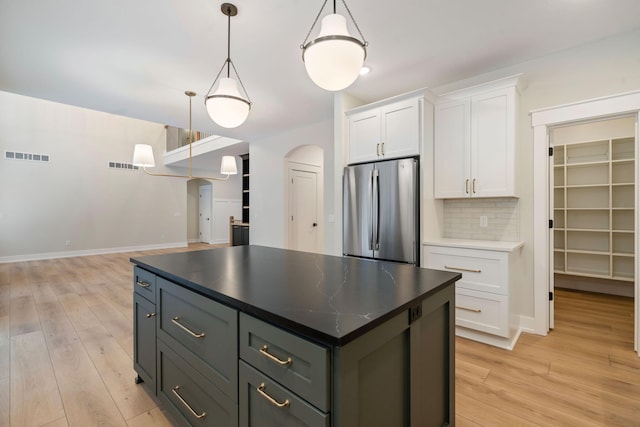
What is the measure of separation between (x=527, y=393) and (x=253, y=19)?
11.1 ft

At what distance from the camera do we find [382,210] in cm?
313

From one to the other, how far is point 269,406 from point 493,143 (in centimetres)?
297

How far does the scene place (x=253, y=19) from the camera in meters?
2.26

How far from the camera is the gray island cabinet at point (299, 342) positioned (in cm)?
85

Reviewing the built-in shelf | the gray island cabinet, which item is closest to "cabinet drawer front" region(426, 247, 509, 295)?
the gray island cabinet

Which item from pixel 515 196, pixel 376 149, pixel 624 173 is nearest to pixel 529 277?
pixel 515 196

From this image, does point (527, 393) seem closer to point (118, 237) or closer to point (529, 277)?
point (529, 277)

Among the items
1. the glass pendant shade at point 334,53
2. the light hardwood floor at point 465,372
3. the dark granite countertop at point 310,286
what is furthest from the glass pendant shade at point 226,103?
the light hardwood floor at point 465,372

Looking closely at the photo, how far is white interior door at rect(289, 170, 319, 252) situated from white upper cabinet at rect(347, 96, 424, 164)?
239cm

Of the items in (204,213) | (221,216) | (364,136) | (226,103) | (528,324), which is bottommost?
(528,324)

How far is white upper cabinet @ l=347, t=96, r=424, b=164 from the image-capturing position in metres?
3.03

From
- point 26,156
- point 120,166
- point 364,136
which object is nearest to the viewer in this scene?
point 364,136

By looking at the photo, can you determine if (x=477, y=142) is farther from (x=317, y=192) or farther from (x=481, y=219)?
(x=317, y=192)

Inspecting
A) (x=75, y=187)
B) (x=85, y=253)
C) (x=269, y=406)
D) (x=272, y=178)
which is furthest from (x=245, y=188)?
(x=269, y=406)
